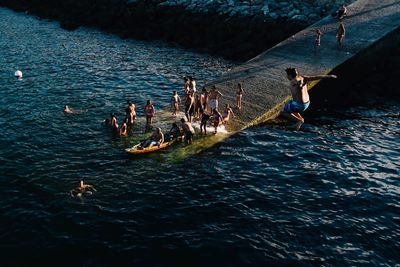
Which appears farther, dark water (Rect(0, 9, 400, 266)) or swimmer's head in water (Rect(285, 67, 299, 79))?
dark water (Rect(0, 9, 400, 266))

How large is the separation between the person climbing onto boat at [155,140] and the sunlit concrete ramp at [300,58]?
14.8 feet

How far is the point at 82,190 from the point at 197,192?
5.31 m

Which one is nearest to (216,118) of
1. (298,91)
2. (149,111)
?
(149,111)

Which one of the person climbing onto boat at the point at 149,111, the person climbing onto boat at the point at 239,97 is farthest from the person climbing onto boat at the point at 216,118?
the person climbing onto boat at the point at 149,111

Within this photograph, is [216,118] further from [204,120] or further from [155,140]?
[155,140]

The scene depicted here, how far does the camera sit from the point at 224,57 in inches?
1625

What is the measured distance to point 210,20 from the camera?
1821 inches

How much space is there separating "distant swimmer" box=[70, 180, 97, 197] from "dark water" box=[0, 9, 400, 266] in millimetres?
425

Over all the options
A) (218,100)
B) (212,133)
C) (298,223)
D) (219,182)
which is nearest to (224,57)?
(218,100)

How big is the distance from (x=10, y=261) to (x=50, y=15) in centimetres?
4756

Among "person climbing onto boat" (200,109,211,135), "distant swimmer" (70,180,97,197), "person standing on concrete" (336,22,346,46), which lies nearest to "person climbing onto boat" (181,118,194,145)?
"person climbing onto boat" (200,109,211,135)

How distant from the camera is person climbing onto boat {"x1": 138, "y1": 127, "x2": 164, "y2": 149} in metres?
23.5

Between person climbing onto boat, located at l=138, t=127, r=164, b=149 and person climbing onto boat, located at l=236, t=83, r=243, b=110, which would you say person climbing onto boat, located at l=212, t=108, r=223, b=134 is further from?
person climbing onto boat, located at l=138, t=127, r=164, b=149

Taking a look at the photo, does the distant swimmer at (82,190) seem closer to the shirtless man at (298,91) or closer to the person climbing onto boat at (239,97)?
the shirtless man at (298,91)
